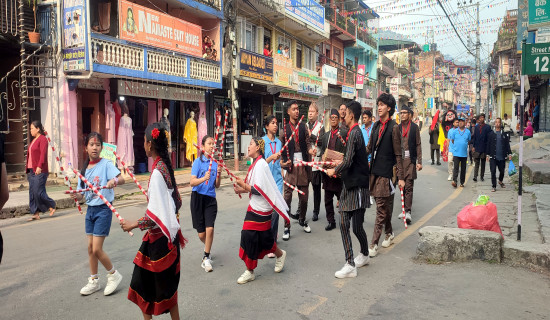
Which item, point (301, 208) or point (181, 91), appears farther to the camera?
point (181, 91)

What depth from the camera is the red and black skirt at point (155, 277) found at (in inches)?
122

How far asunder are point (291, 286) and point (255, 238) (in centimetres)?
61

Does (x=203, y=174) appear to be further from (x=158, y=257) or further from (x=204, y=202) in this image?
(x=158, y=257)

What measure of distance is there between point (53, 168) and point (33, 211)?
4612 millimetres

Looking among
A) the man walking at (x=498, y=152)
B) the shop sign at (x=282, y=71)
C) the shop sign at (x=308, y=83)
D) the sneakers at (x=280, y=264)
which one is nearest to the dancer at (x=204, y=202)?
the sneakers at (x=280, y=264)

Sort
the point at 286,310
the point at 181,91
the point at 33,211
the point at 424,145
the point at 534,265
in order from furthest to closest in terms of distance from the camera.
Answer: the point at 424,145, the point at 181,91, the point at 33,211, the point at 534,265, the point at 286,310

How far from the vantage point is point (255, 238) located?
430 centimetres

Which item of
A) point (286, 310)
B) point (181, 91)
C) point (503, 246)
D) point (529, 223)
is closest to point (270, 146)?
point (286, 310)

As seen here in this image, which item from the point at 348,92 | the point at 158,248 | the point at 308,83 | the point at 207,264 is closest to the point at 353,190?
the point at 207,264

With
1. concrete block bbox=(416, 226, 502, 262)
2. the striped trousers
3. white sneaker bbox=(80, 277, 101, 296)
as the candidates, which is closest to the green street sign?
concrete block bbox=(416, 226, 502, 262)

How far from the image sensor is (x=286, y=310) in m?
3.67

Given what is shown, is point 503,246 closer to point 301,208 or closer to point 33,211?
point 301,208

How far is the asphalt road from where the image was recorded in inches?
143

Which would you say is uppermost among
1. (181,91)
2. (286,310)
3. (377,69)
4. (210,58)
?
(377,69)
